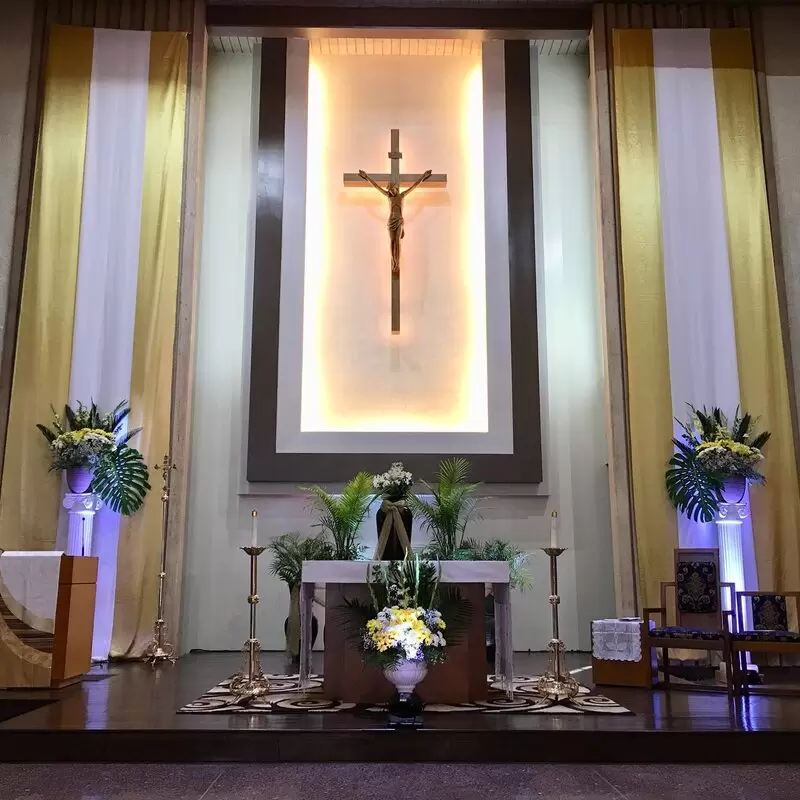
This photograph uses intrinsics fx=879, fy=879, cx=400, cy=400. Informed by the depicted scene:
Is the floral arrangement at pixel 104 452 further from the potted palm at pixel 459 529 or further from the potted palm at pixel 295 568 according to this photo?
the potted palm at pixel 459 529

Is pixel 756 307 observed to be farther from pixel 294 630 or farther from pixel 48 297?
pixel 48 297

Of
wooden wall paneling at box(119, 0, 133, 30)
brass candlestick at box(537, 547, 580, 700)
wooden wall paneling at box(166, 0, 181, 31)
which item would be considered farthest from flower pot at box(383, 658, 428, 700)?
wooden wall paneling at box(119, 0, 133, 30)

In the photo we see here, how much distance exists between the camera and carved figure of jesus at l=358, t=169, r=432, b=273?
8070 mm

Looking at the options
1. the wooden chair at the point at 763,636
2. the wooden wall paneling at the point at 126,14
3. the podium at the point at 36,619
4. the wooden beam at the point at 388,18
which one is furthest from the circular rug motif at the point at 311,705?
the wooden wall paneling at the point at 126,14

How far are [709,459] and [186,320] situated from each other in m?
4.45

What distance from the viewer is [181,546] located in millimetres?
7207

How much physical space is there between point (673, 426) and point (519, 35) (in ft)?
12.9

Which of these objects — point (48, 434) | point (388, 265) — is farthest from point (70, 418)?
point (388, 265)

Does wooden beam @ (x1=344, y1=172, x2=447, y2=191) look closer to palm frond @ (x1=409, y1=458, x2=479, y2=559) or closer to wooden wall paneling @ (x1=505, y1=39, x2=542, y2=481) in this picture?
wooden wall paneling @ (x1=505, y1=39, x2=542, y2=481)

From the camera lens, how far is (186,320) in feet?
25.0

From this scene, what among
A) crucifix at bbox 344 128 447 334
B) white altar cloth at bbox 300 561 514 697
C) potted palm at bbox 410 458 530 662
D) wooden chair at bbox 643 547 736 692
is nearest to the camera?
white altar cloth at bbox 300 561 514 697

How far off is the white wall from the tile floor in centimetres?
383

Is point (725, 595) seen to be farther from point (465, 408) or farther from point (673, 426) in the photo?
point (465, 408)

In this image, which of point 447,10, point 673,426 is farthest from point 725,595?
point 447,10
